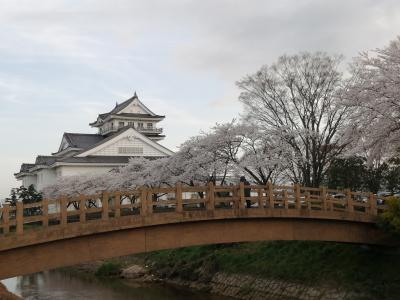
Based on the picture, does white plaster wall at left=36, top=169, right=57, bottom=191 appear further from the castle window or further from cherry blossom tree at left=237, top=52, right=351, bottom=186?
cherry blossom tree at left=237, top=52, right=351, bottom=186

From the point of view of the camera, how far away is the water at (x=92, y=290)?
28458 millimetres

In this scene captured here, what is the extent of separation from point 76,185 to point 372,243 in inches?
1543

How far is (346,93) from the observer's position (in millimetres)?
24594

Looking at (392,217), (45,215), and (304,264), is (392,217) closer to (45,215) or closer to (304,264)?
(304,264)

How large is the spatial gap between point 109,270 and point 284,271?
16998 mm

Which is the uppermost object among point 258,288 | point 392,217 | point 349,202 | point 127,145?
point 127,145

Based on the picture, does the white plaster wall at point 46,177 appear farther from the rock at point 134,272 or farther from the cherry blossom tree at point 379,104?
the cherry blossom tree at point 379,104

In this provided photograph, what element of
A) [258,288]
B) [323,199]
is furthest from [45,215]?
[258,288]

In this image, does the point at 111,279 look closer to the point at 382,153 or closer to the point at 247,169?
the point at 247,169

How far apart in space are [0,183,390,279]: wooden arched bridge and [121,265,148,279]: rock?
17016mm

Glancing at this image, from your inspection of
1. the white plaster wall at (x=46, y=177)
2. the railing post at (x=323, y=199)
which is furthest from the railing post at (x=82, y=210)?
the white plaster wall at (x=46, y=177)

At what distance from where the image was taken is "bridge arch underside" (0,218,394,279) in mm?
14359

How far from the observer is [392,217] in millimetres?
20703

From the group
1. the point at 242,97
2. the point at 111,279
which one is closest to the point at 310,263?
the point at 242,97
